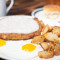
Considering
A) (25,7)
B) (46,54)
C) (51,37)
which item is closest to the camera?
(46,54)

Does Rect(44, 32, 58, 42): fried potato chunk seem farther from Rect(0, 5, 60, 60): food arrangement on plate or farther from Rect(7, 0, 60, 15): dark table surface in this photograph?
Rect(7, 0, 60, 15): dark table surface

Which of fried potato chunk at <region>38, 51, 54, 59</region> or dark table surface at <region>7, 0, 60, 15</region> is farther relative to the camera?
dark table surface at <region>7, 0, 60, 15</region>

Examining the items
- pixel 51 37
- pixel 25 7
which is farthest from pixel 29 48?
pixel 25 7

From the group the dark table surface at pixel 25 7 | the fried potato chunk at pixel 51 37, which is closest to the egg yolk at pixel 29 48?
the fried potato chunk at pixel 51 37

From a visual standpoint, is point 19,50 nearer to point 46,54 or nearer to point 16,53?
point 16,53

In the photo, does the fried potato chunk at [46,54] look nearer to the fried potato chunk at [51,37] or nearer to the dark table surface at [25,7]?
the fried potato chunk at [51,37]

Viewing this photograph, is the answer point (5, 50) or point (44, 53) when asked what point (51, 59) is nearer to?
point (44, 53)

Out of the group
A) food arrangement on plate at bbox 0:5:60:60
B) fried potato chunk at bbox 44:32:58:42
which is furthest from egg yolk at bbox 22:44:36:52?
fried potato chunk at bbox 44:32:58:42

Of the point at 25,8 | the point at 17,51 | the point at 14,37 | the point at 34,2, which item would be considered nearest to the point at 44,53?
the point at 17,51
